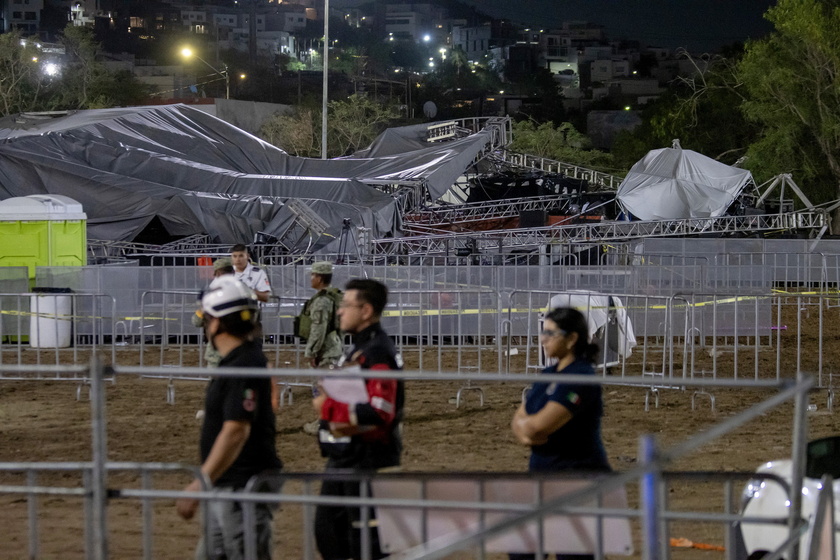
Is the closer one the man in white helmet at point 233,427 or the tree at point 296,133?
the man in white helmet at point 233,427

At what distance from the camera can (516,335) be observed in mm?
16859

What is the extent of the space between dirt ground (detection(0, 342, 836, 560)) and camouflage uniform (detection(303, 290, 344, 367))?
889 millimetres

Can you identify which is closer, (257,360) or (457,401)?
(257,360)

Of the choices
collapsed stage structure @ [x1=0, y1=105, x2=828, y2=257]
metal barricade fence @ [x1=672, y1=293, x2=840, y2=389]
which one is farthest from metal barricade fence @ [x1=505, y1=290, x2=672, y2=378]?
collapsed stage structure @ [x1=0, y1=105, x2=828, y2=257]

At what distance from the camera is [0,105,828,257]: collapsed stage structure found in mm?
26641

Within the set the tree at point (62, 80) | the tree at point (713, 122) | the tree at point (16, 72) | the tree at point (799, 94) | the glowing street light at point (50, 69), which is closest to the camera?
the tree at point (799, 94)

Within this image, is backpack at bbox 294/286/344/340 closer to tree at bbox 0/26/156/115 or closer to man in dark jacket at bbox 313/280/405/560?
man in dark jacket at bbox 313/280/405/560

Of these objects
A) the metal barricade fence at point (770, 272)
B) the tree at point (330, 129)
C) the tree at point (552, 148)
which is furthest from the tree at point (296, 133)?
the metal barricade fence at point (770, 272)

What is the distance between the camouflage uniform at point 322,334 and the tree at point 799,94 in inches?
1302

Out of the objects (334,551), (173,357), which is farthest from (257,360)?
(173,357)

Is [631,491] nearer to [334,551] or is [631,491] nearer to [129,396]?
[334,551]

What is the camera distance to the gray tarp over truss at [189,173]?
2675 cm

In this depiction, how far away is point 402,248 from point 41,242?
10420 millimetres

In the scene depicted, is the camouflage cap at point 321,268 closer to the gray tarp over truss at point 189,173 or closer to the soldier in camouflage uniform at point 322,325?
the soldier in camouflage uniform at point 322,325
